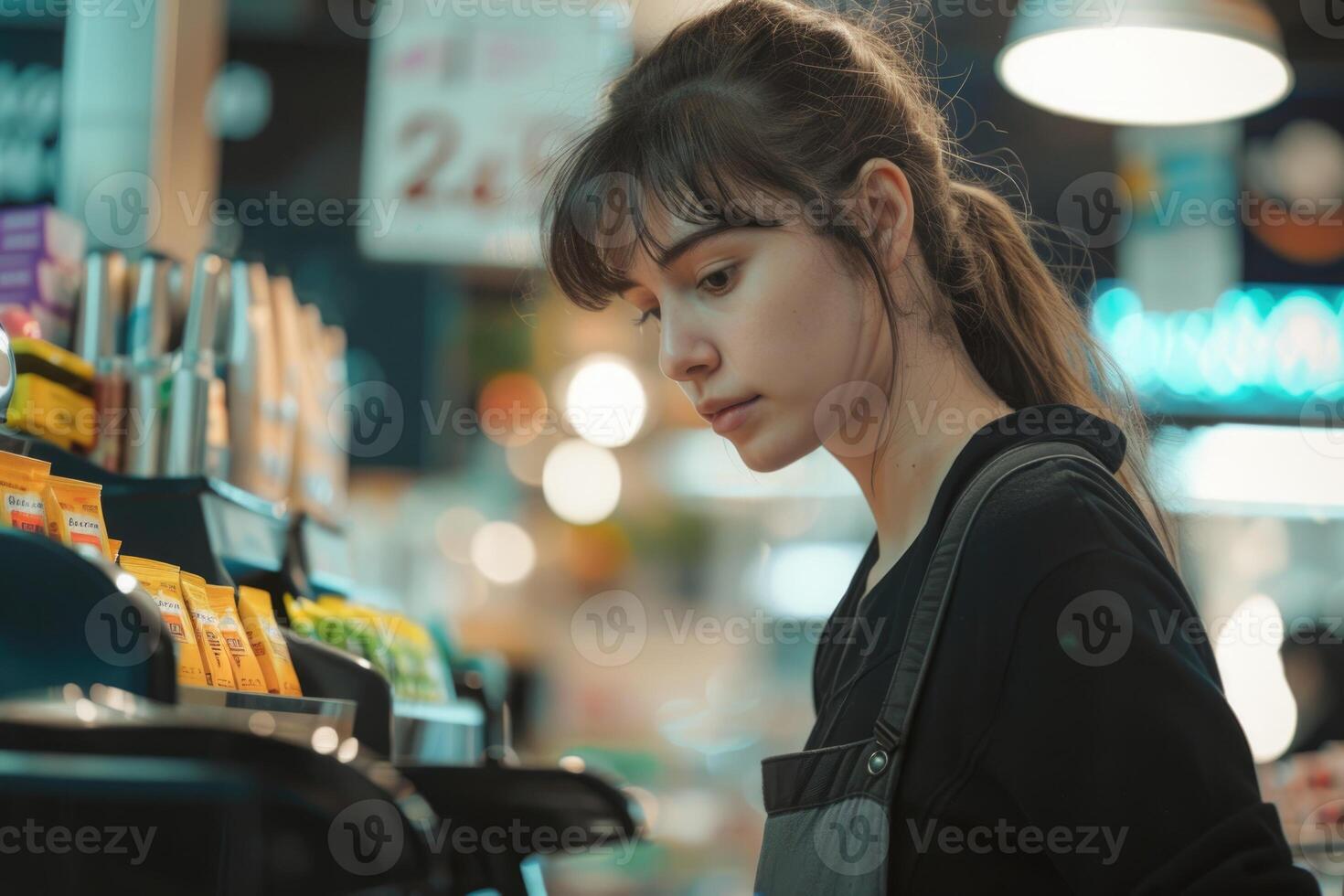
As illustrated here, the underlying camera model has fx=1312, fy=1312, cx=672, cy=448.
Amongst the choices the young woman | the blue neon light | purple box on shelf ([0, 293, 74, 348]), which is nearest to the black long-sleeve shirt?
the young woman

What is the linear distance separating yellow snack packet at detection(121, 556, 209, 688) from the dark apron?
586 mm

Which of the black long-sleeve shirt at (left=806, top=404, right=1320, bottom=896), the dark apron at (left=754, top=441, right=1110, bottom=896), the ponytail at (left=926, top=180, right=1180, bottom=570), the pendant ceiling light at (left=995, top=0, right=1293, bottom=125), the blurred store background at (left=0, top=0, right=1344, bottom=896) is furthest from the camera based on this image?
the blurred store background at (left=0, top=0, right=1344, bottom=896)

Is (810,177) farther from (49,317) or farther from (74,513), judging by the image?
(49,317)

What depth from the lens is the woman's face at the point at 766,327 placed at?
137cm

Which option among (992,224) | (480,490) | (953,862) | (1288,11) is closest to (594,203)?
(992,224)

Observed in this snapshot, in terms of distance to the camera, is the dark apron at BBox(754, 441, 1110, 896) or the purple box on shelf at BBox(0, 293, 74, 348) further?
the purple box on shelf at BBox(0, 293, 74, 348)

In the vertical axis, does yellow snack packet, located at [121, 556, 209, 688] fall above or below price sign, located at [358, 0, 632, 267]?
A: below

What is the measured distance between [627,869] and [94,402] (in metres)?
4.43

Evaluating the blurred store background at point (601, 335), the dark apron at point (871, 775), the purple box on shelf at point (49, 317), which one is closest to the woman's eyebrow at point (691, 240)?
the dark apron at point (871, 775)

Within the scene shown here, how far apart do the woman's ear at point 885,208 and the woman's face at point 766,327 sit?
0.05m

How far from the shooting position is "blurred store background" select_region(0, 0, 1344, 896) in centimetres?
289

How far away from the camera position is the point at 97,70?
9.30 ft

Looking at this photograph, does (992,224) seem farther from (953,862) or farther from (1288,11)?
(1288,11)

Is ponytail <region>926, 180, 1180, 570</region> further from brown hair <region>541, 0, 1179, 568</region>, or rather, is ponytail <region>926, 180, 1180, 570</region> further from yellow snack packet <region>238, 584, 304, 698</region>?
yellow snack packet <region>238, 584, 304, 698</region>
